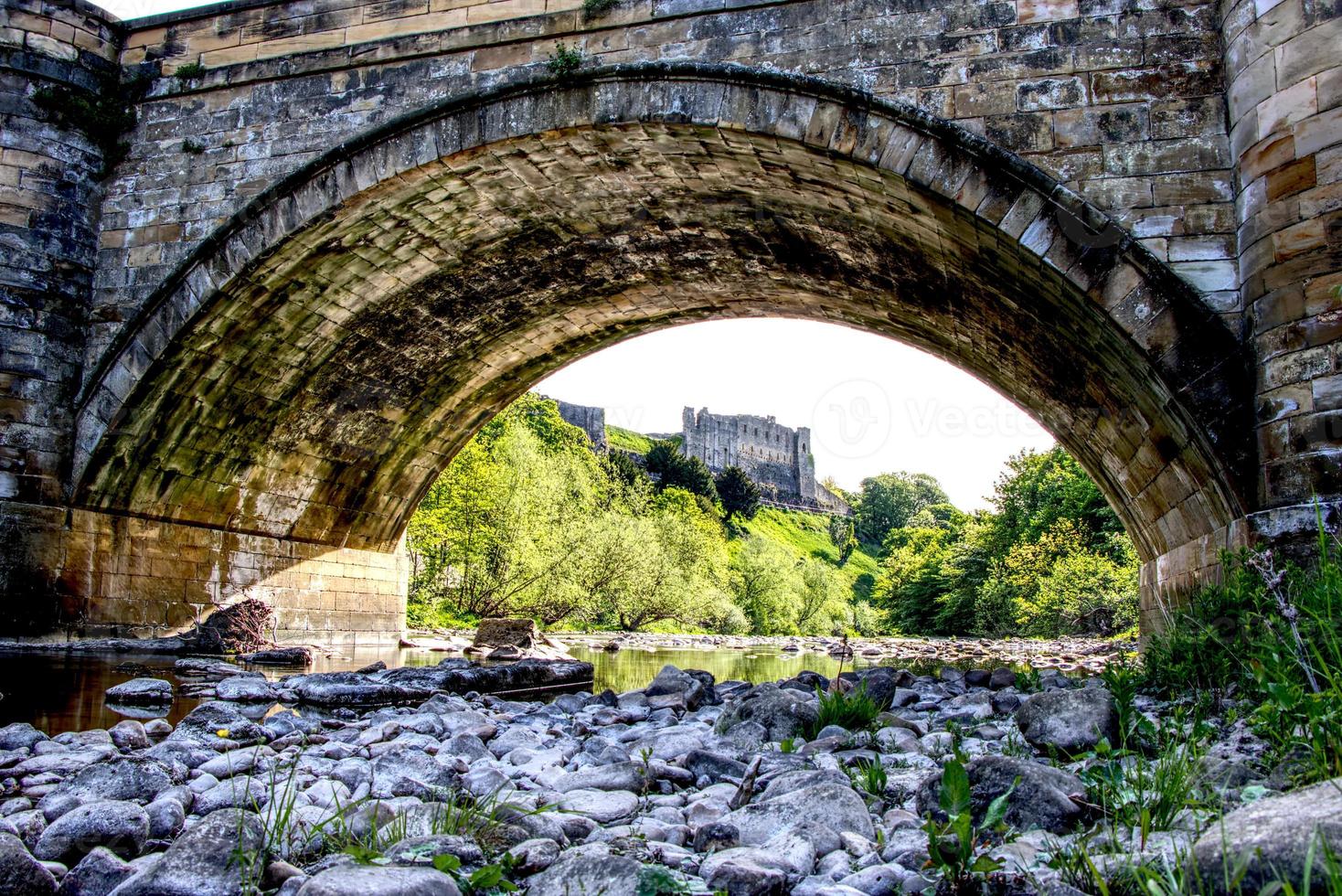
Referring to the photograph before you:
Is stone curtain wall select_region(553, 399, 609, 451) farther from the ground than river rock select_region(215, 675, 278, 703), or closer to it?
farther from the ground

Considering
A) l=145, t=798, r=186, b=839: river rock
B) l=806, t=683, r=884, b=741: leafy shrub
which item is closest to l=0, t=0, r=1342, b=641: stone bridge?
l=806, t=683, r=884, b=741: leafy shrub

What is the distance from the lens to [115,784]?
339 cm

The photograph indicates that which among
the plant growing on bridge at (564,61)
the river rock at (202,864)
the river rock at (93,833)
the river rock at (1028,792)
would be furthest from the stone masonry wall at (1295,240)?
the river rock at (93,833)

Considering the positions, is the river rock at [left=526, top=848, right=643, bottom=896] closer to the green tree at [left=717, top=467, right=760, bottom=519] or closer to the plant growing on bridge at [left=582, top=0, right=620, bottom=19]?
the plant growing on bridge at [left=582, top=0, right=620, bottom=19]

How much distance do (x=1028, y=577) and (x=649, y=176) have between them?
22.3m

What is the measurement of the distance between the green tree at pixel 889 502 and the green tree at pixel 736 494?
101 ft

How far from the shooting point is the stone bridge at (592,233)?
6.03 m

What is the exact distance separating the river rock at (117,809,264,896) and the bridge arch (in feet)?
18.0

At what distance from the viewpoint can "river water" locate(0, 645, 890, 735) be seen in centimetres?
561

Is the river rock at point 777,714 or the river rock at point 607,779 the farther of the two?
the river rock at point 777,714

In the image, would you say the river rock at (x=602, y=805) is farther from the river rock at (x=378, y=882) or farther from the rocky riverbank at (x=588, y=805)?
the river rock at (x=378, y=882)

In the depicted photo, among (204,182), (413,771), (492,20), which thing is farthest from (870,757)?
(204,182)

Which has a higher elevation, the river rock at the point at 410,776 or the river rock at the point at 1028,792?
the river rock at the point at 1028,792

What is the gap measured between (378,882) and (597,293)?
33.3 ft
